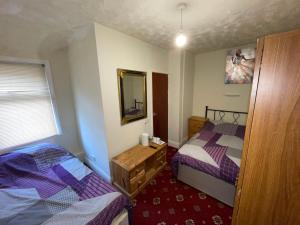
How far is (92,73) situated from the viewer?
208 centimetres

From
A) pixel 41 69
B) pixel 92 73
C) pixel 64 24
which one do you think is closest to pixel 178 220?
pixel 92 73

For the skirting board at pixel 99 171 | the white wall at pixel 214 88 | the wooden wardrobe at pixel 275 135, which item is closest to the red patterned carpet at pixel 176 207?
the skirting board at pixel 99 171

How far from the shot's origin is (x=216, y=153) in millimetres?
2180

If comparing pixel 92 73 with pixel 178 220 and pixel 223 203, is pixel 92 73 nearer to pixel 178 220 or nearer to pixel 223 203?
pixel 178 220

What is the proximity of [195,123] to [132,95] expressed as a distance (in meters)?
2.08

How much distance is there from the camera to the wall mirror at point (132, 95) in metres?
2.29

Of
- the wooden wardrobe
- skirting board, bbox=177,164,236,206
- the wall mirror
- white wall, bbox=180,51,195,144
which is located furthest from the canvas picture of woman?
the wooden wardrobe

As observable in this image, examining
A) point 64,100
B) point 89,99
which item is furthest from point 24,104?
point 89,99

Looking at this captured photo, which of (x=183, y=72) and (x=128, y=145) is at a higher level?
(x=183, y=72)

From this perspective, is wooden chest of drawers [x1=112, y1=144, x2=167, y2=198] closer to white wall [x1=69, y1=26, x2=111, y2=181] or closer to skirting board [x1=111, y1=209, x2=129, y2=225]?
white wall [x1=69, y1=26, x2=111, y2=181]

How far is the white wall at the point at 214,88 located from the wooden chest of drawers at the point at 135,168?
201 cm

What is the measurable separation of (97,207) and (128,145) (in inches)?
51.6

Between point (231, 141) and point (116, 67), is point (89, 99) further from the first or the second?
point (231, 141)

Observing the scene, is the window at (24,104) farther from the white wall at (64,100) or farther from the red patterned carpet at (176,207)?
the red patterned carpet at (176,207)
